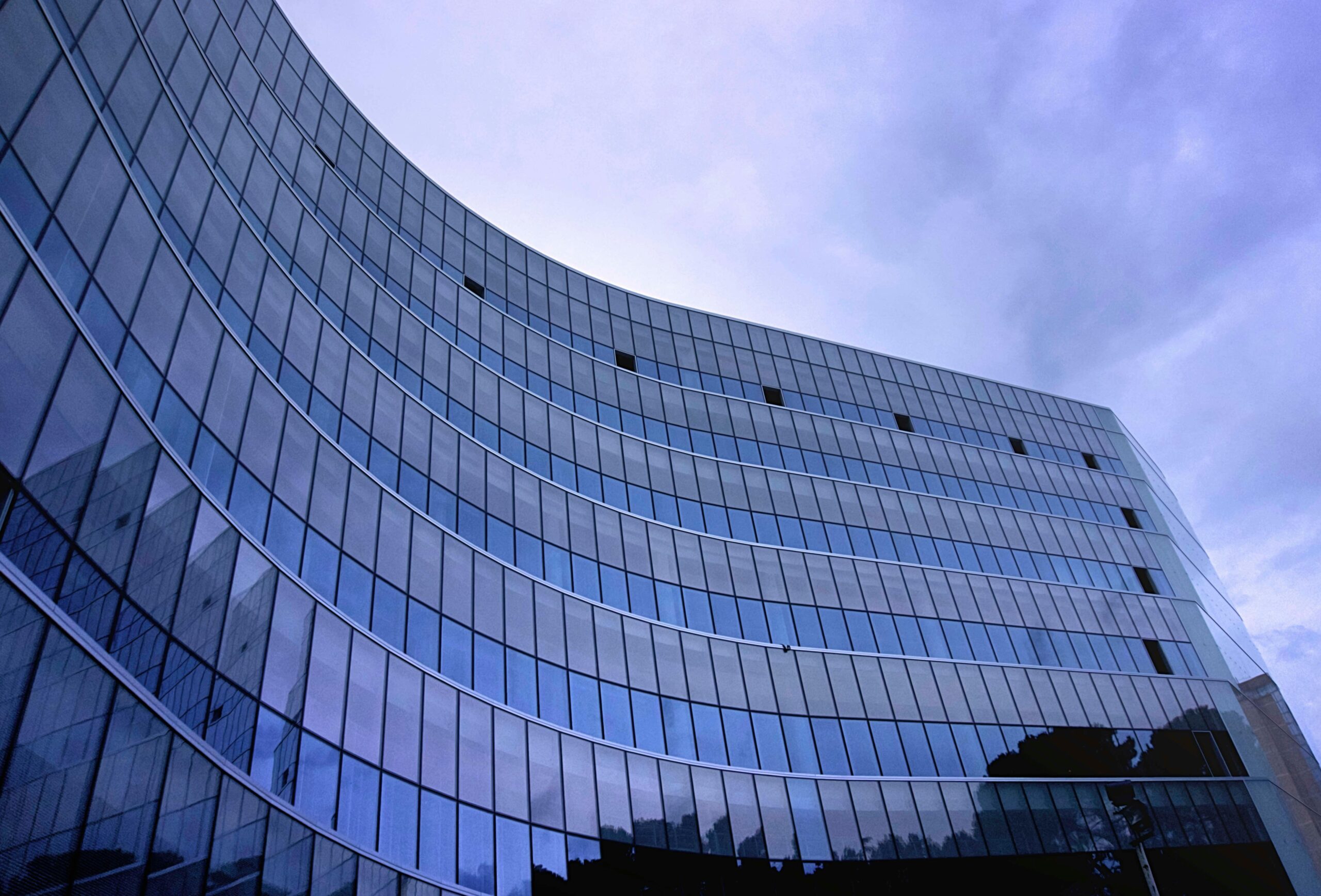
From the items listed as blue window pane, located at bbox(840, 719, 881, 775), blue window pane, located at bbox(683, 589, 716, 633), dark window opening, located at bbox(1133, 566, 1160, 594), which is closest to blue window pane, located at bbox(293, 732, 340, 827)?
blue window pane, located at bbox(683, 589, 716, 633)

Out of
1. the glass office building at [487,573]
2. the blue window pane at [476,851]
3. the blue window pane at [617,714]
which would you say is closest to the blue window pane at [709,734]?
the glass office building at [487,573]

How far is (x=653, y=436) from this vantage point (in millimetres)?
44812

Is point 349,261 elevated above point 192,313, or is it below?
above

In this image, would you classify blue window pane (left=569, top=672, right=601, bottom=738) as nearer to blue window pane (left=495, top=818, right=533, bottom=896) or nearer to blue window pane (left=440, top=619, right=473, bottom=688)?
blue window pane (left=440, top=619, right=473, bottom=688)

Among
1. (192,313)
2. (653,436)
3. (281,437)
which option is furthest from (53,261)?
(653,436)

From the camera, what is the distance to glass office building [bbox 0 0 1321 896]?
14250 mm

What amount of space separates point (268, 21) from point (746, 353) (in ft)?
96.6

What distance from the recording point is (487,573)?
30.0m

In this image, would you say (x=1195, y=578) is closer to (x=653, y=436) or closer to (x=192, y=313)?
(x=653, y=436)

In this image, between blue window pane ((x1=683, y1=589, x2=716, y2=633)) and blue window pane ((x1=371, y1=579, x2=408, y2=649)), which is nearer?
blue window pane ((x1=371, y1=579, x2=408, y2=649))

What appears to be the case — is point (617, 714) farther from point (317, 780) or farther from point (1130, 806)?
point (1130, 806)

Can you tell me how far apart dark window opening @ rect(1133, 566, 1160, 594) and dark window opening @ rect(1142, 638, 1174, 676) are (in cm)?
511

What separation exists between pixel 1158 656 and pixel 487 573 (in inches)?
1464

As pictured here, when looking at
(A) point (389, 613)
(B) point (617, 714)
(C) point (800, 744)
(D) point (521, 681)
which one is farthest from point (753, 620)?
(A) point (389, 613)
